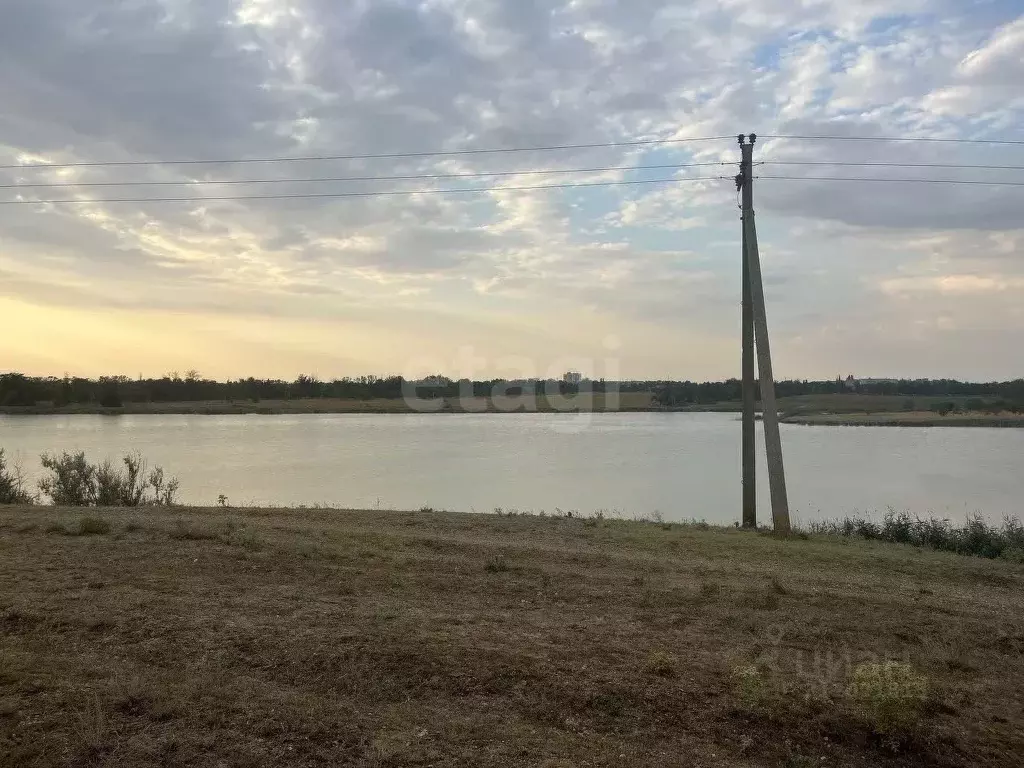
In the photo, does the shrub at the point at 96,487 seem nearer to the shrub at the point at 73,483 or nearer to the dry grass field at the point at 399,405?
the shrub at the point at 73,483

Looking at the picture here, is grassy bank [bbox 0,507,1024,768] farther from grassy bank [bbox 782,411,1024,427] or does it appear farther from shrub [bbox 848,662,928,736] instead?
grassy bank [bbox 782,411,1024,427]

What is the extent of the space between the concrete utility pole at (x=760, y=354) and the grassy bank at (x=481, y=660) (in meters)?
3.13

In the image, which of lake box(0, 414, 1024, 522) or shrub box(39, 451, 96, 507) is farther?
lake box(0, 414, 1024, 522)

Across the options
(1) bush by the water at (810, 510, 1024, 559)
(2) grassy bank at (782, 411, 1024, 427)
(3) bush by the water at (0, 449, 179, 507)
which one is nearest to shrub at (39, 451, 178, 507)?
(3) bush by the water at (0, 449, 179, 507)

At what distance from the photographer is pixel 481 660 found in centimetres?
413

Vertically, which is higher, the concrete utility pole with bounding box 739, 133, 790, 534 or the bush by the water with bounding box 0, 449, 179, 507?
the concrete utility pole with bounding box 739, 133, 790, 534

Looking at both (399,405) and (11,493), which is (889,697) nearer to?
(11,493)

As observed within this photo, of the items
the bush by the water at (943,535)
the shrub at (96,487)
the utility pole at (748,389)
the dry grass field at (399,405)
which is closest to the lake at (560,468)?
the shrub at (96,487)

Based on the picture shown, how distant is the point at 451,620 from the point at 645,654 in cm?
135

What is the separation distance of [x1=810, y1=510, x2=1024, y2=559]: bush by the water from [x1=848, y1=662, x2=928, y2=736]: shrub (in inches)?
309

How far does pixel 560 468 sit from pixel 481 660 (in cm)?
2359

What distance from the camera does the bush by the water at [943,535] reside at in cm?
1088

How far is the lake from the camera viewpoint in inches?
758

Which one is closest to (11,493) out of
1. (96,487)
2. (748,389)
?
(96,487)
